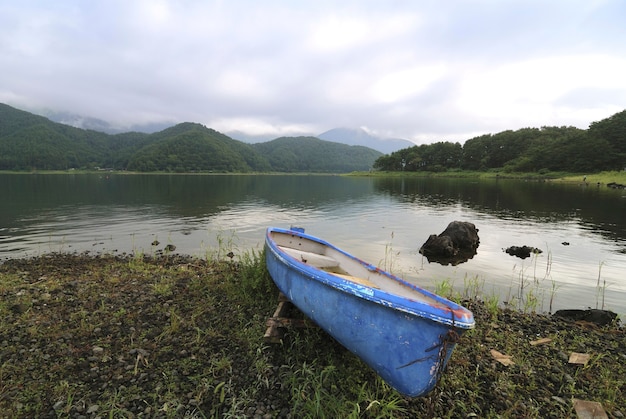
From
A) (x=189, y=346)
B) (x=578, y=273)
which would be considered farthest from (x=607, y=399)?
(x=578, y=273)

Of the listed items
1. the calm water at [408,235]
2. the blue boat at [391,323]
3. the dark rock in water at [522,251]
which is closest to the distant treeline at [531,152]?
the calm water at [408,235]

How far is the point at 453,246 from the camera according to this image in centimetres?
1825

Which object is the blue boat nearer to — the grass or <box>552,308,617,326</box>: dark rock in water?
the grass

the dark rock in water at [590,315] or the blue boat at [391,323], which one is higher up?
the blue boat at [391,323]

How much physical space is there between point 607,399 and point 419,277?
8509 mm

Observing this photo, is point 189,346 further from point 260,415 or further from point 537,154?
point 537,154

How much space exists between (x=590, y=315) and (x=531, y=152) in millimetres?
128764

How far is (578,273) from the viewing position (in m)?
14.5

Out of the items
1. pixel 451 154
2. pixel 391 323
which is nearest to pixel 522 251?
pixel 391 323

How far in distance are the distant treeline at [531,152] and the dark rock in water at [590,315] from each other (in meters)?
107

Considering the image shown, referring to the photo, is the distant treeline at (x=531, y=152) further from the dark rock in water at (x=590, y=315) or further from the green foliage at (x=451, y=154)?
the dark rock in water at (x=590, y=315)

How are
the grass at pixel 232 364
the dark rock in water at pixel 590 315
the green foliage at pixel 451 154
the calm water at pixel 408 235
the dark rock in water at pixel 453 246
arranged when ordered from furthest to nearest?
1. the green foliage at pixel 451 154
2. the dark rock in water at pixel 453 246
3. the calm water at pixel 408 235
4. the dark rock in water at pixel 590 315
5. the grass at pixel 232 364

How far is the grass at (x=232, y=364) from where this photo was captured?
5.16m

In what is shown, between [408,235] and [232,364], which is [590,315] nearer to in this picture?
[232,364]
